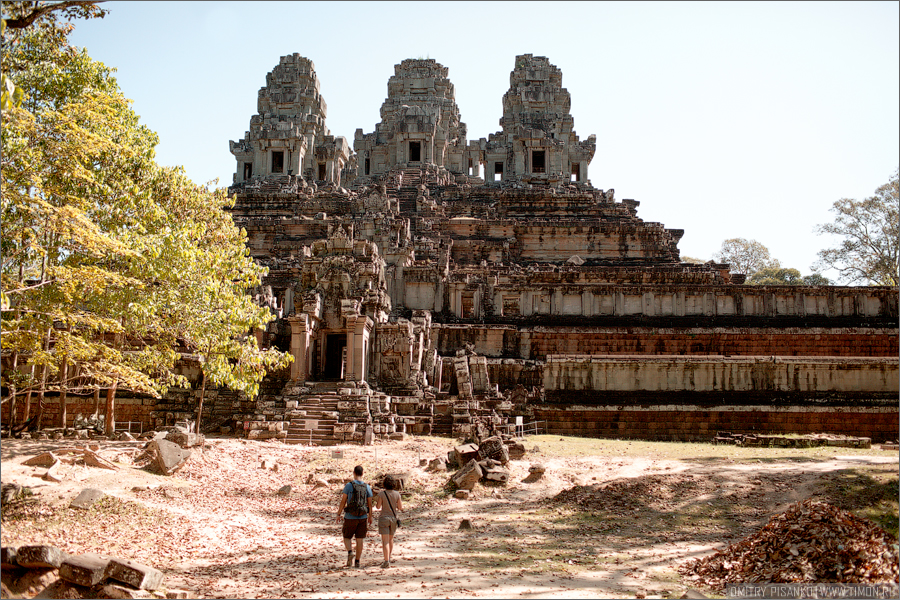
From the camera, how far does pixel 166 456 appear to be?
16.4 meters

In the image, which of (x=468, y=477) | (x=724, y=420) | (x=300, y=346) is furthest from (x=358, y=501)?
(x=724, y=420)

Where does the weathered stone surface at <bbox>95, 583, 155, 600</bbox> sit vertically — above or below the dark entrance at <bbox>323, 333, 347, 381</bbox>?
below

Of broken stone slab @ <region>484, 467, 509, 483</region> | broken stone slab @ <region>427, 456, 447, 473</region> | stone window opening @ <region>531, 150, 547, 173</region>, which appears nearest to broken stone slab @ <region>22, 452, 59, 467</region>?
broken stone slab @ <region>427, 456, 447, 473</region>

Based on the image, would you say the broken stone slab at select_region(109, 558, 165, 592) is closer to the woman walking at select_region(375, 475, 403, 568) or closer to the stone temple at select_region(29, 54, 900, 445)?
the woman walking at select_region(375, 475, 403, 568)

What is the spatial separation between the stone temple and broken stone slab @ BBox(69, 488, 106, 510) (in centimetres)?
923

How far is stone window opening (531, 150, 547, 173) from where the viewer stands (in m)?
55.2

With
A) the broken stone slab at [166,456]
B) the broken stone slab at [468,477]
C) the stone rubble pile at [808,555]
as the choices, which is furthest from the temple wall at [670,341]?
the stone rubble pile at [808,555]

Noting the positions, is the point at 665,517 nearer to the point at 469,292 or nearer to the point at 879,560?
the point at 879,560

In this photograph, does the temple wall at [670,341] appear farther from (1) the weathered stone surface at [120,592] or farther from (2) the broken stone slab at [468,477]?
(1) the weathered stone surface at [120,592]

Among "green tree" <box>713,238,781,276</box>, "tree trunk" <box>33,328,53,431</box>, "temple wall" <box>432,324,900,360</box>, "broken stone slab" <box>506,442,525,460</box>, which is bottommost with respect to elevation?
"broken stone slab" <box>506,442,525,460</box>

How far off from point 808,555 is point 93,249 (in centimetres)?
1205

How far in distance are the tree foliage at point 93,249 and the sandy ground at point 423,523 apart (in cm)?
238

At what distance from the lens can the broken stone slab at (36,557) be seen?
938 centimetres

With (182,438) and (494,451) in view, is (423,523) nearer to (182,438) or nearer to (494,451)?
(494,451)
